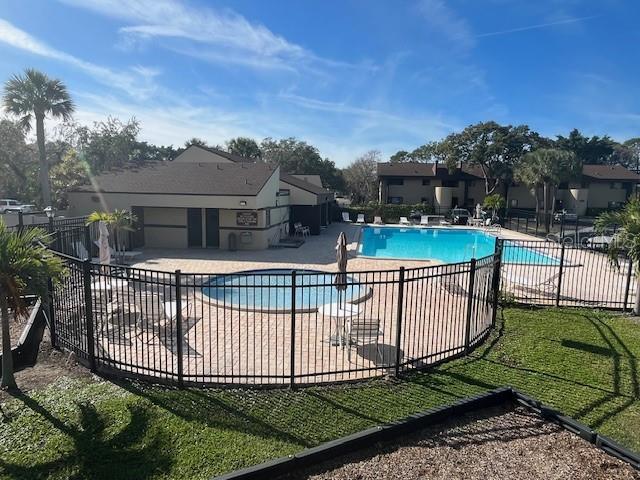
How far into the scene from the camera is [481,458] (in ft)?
15.3

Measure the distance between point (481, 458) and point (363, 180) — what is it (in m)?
55.3

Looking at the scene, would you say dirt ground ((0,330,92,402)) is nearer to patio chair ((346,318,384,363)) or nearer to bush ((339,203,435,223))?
patio chair ((346,318,384,363))

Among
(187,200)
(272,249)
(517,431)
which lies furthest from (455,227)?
(517,431)

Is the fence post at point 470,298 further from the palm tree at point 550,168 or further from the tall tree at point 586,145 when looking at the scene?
the tall tree at point 586,145

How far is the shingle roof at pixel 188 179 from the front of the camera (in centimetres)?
2080

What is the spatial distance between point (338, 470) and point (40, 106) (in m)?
33.0

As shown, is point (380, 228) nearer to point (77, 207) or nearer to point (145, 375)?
point (77, 207)

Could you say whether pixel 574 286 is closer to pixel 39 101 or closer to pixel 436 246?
pixel 436 246

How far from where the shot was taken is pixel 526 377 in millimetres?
6684

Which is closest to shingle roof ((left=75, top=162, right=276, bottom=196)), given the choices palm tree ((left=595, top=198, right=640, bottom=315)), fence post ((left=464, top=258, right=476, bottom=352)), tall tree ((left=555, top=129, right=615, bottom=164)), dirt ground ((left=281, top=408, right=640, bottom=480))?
fence post ((left=464, top=258, right=476, bottom=352))

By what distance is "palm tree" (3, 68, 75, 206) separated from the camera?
27.1 m

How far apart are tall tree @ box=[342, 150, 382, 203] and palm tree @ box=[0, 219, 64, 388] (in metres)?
53.6

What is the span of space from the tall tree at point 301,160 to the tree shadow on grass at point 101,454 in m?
51.8

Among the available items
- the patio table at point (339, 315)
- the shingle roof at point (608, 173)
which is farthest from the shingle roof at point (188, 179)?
the shingle roof at point (608, 173)
